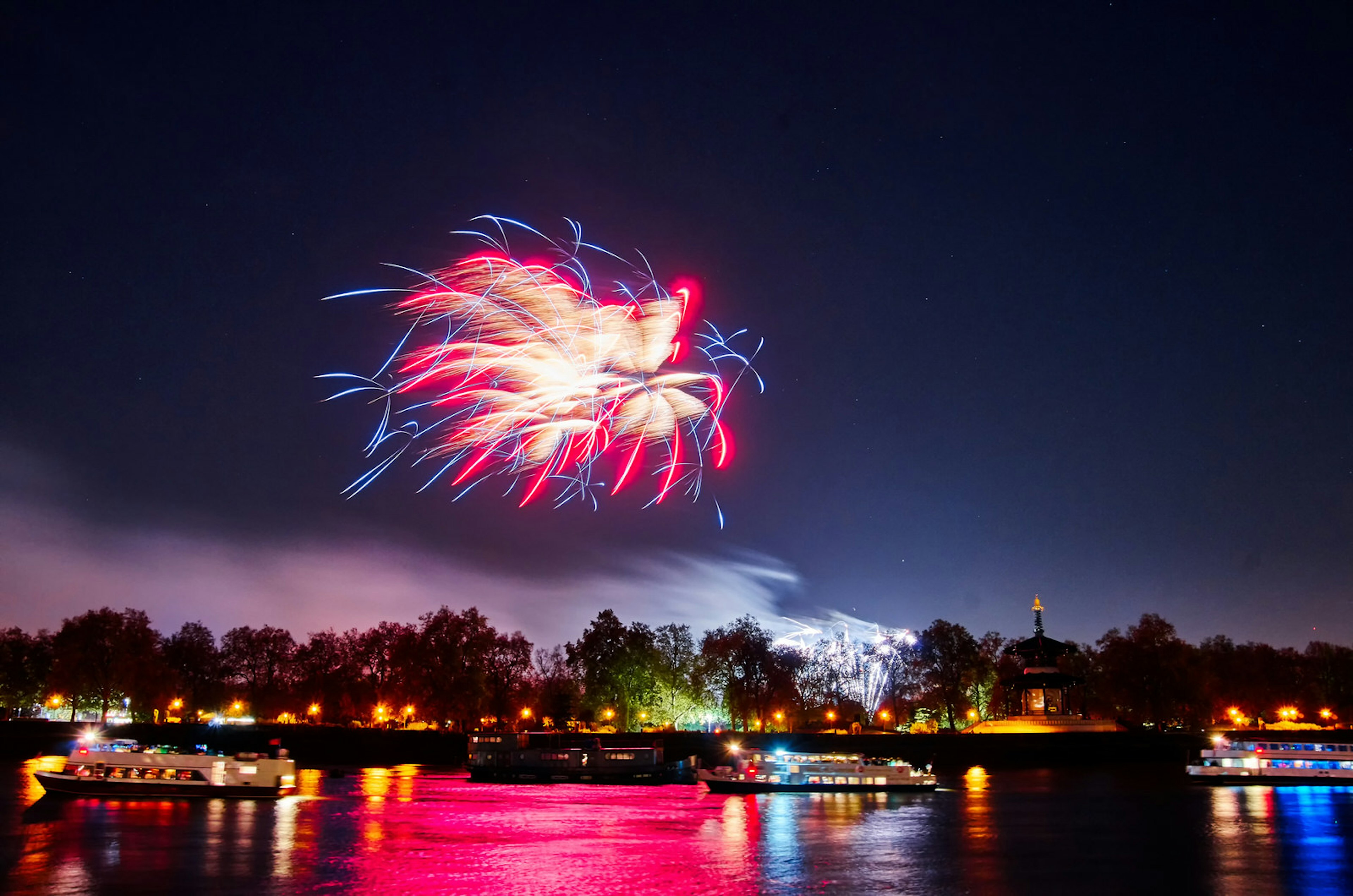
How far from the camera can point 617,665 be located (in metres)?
129

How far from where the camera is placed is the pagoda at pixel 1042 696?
403 feet

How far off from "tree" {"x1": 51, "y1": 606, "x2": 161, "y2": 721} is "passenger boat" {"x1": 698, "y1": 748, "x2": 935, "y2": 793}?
80078 millimetres

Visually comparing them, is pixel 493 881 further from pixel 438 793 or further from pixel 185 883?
pixel 438 793

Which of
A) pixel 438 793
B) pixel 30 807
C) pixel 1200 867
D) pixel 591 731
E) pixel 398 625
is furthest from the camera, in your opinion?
pixel 398 625

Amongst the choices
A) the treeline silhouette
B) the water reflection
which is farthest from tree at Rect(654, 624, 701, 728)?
the water reflection

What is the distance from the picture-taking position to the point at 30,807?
64750mm

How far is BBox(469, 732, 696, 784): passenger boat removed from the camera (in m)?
98.2

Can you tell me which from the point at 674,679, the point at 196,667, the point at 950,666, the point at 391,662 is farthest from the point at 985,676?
the point at 196,667

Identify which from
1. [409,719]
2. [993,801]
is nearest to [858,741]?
[993,801]

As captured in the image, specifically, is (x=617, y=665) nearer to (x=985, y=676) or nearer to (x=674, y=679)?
(x=674, y=679)

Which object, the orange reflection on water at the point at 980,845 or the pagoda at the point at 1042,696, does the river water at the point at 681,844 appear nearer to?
the orange reflection on water at the point at 980,845

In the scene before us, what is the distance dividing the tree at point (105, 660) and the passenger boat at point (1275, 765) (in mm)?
118100

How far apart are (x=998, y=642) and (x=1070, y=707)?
15.3m

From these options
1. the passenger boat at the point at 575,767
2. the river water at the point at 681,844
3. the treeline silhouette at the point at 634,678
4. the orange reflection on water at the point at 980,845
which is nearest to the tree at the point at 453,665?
the treeline silhouette at the point at 634,678
